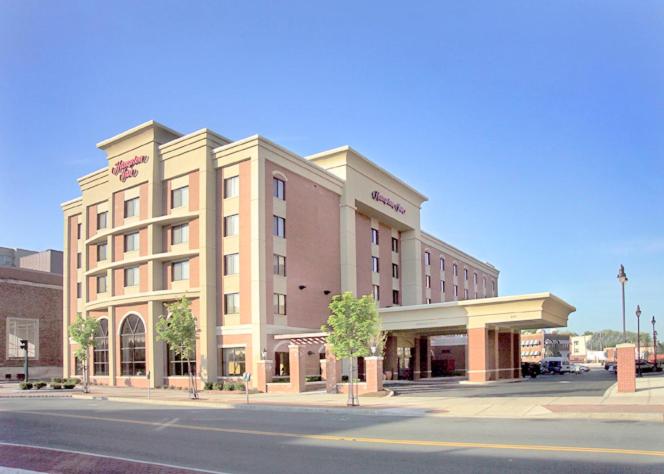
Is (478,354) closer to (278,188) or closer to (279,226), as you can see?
(279,226)

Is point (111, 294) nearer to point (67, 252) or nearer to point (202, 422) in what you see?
point (67, 252)

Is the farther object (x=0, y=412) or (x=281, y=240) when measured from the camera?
(x=281, y=240)

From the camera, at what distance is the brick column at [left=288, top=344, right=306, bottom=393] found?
40.8 m

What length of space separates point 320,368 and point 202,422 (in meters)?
27.5

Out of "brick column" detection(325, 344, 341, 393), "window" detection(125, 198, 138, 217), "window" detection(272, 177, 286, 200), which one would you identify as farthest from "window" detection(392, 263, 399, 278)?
"brick column" detection(325, 344, 341, 393)

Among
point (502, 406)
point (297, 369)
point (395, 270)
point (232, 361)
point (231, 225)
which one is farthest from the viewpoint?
point (395, 270)

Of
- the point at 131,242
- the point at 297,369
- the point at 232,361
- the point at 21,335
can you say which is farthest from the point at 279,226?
the point at 21,335

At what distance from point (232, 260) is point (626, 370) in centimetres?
2657

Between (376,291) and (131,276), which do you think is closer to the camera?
(131,276)

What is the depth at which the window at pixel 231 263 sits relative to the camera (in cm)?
4641

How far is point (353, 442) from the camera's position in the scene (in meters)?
15.8

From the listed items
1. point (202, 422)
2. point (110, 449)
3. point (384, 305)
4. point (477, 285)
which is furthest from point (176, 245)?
point (477, 285)

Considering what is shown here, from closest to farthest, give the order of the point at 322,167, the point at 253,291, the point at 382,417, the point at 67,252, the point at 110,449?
1. the point at 110,449
2. the point at 382,417
3. the point at 253,291
4. the point at 322,167
5. the point at 67,252

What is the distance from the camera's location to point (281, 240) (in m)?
48.0
